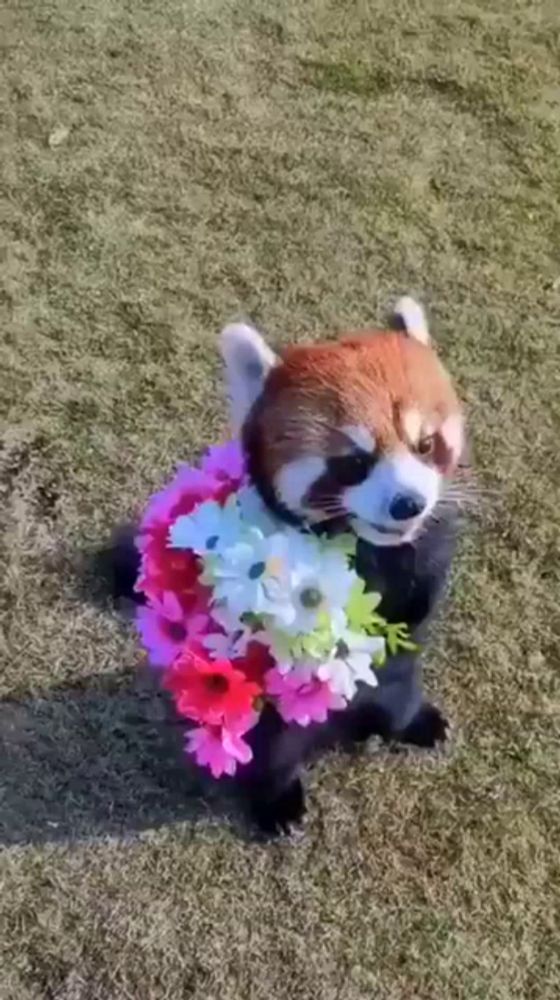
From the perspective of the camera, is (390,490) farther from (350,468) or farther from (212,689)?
(212,689)

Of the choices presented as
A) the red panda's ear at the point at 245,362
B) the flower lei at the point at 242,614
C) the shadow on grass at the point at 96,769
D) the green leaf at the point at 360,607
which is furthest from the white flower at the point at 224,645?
the shadow on grass at the point at 96,769

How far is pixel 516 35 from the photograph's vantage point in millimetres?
2904

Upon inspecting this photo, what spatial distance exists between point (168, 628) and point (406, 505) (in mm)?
331

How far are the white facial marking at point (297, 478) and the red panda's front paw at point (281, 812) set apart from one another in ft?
1.46

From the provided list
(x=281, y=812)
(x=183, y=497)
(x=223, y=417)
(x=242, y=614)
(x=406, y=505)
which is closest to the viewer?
(x=406, y=505)

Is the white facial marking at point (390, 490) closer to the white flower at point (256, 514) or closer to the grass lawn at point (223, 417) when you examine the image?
the white flower at point (256, 514)

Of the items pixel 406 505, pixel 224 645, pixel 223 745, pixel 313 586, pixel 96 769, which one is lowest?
pixel 96 769

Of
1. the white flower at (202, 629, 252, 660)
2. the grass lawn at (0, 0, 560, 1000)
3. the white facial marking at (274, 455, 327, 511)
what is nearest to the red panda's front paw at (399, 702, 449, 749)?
the grass lawn at (0, 0, 560, 1000)

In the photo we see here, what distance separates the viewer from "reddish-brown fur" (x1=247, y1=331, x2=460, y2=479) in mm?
1430

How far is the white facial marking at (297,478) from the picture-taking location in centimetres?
144

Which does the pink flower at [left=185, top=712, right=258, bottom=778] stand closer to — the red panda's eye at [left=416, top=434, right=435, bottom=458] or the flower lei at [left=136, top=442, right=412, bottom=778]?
the flower lei at [left=136, top=442, right=412, bottom=778]

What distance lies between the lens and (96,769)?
1861 millimetres

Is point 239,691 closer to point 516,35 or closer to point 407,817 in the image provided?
point 407,817

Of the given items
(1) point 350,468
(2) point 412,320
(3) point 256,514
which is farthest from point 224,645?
(2) point 412,320
